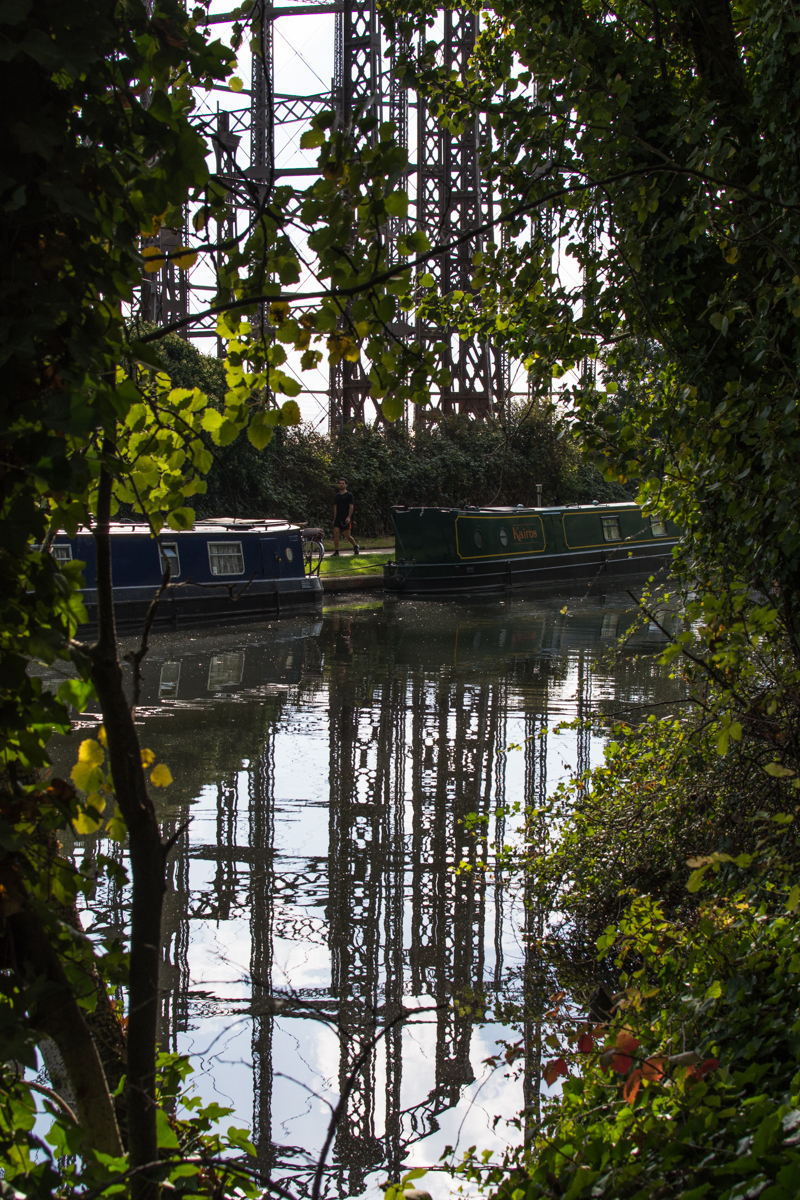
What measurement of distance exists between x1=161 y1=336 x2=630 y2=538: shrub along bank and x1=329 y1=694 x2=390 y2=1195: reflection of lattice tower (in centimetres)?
1373

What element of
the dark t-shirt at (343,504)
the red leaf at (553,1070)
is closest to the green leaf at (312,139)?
the red leaf at (553,1070)

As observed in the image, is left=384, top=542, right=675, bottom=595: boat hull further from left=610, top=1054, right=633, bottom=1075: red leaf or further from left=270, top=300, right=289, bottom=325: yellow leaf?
left=270, top=300, right=289, bottom=325: yellow leaf

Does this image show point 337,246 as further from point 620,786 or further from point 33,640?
point 620,786

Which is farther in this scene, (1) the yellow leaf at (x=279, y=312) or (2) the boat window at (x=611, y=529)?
(2) the boat window at (x=611, y=529)

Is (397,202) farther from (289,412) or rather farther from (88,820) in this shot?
(88,820)

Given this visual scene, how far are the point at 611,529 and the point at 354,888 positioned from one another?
56.8 feet

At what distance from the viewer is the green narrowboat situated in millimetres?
18703

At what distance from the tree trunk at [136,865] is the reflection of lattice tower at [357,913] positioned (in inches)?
13.8

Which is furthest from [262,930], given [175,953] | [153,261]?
[153,261]

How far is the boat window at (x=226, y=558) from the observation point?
15.1 meters

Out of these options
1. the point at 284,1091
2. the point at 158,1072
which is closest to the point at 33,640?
the point at 158,1072

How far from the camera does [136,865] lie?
1.74 meters

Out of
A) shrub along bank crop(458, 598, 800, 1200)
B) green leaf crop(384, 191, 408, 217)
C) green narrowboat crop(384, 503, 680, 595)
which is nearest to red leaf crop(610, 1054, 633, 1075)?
shrub along bank crop(458, 598, 800, 1200)

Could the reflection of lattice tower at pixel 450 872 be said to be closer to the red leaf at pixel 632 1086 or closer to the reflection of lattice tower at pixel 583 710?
the red leaf at pixel 632 1086
